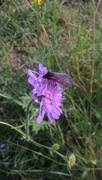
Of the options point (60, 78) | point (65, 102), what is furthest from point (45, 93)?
point (65, 102)

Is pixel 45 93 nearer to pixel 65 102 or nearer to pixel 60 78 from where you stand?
pixel 60 78

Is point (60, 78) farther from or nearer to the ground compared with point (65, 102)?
farther from the ground

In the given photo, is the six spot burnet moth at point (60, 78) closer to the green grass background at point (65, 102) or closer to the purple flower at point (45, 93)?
the purple flower at point (45, 93)

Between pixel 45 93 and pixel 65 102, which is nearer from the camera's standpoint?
pixel 45 93

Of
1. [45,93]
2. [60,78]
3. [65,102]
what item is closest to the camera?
[60,78]

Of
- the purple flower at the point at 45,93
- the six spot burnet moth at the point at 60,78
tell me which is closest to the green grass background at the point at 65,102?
the purple flower at the point at 45,93

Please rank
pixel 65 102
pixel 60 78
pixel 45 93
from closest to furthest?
pixel 60 78
pixel 45 93
pixel 65 102
